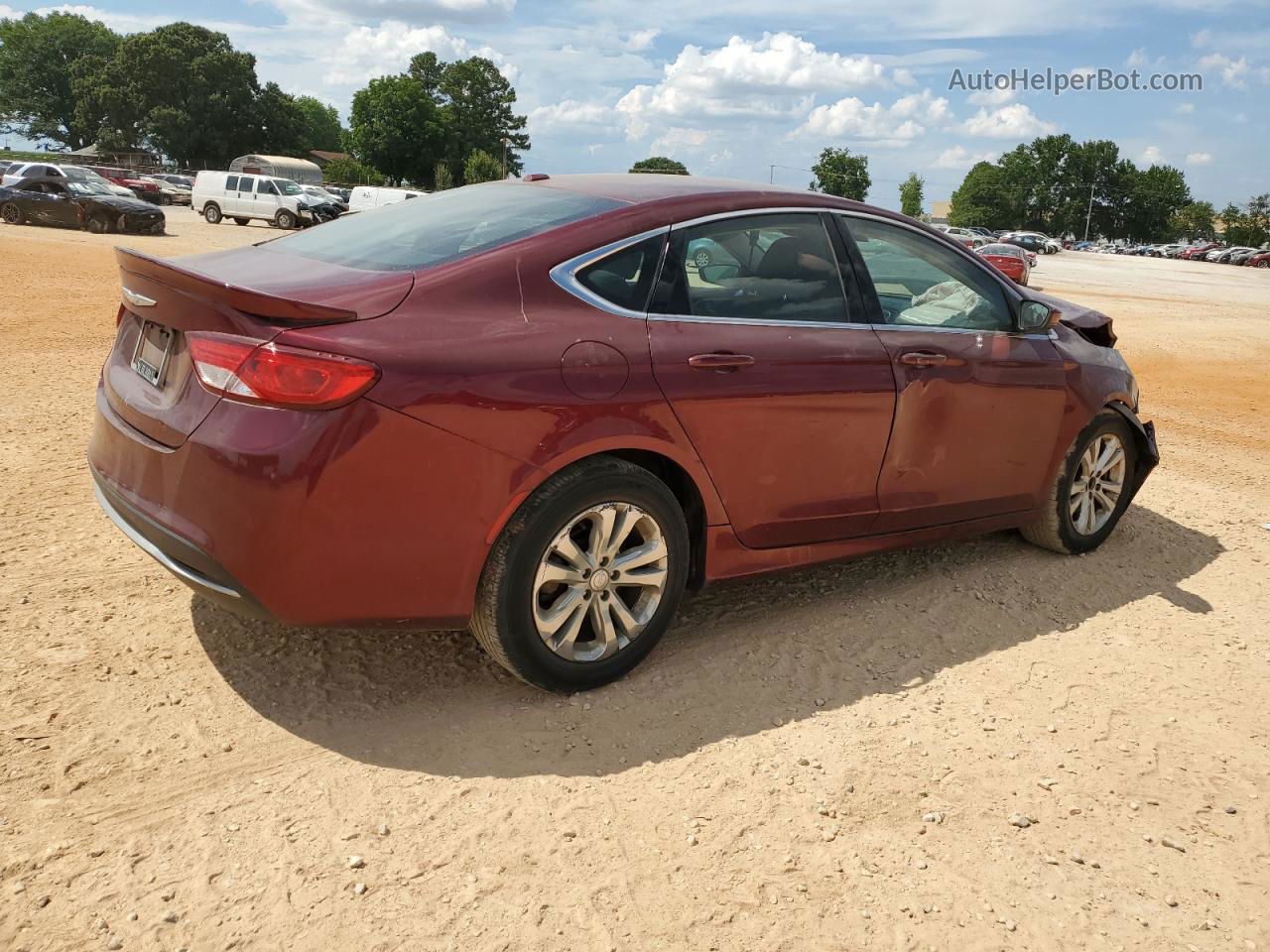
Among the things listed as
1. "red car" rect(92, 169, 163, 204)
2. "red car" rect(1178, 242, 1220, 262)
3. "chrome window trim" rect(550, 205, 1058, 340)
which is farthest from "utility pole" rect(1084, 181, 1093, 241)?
"chrome window trim" rect(550, 205, 1058, 340)

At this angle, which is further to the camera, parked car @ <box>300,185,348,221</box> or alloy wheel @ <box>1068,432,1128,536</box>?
parked car @ <box>300,185,348,221</box>

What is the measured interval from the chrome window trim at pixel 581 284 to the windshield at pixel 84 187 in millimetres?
27863

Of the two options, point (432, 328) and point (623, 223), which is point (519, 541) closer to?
point (432, 328)

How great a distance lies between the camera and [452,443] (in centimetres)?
303

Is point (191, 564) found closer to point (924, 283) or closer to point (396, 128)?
point (924, 283)

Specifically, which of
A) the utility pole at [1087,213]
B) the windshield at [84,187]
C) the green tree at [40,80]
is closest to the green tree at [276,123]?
the green tree at [40,80]

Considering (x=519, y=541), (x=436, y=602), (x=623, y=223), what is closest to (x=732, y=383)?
(x=623, y=223)

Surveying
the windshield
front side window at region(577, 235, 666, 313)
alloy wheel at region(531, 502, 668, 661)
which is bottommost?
alloy wheel at region(531, 502, 668, 661)

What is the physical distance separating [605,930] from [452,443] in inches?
53.7

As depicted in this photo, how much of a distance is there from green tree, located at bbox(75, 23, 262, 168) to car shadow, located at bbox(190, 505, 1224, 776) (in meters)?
93.9

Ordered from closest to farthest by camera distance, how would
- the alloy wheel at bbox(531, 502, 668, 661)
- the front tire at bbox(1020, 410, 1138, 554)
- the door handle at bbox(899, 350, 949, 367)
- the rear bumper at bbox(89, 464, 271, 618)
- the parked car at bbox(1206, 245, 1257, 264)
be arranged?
the rear bumper at bbox(89, 464, 271, 618) < the alloy wheel at bbox(531, 502, 668, 661) < the door handle at bbox(899, 350, 949, 367) < the front tire at bbox(1020, 410, 1138, 554) < the parked car at bbox(1206, 245, 1257, 264)

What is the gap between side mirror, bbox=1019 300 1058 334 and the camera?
4.71 metres

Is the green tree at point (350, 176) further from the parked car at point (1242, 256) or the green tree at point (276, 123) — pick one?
the parked car at point (1242, 256)

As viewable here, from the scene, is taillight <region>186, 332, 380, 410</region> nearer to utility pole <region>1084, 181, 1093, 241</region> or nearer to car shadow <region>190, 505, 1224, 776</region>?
car shadow <region>190, 505, 1224, 776</region>
